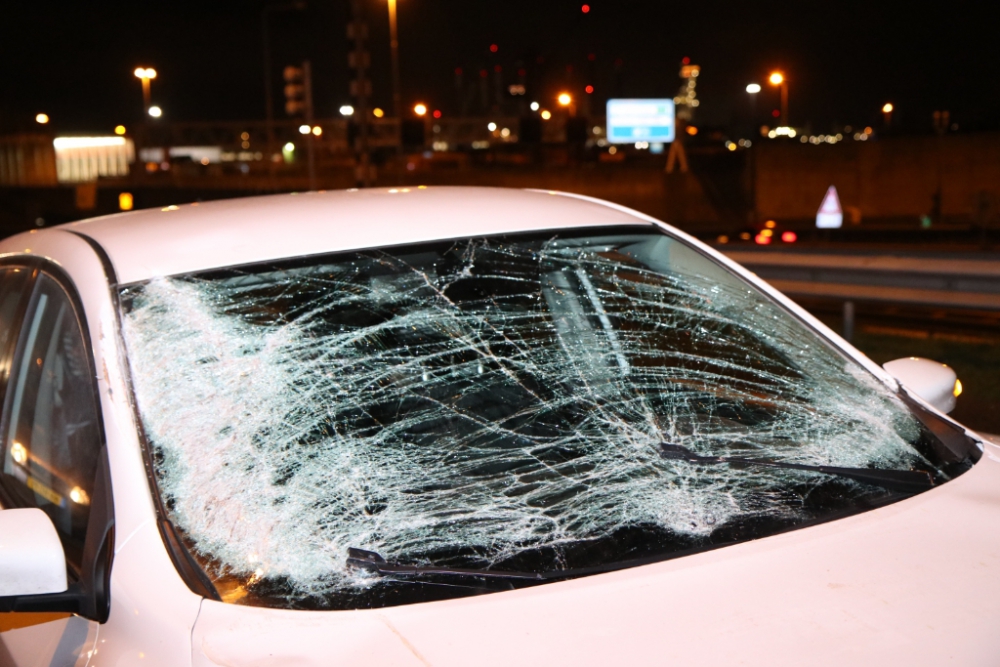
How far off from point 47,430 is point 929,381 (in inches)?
84.6

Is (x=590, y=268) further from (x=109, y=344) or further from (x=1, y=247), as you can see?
(x=1, y=247)

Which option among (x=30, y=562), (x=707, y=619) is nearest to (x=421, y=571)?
(x=707, y=619)

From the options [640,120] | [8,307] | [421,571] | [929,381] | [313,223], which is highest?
[640,120]

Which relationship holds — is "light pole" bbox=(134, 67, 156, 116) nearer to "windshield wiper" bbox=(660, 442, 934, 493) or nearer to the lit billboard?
the lit billboard

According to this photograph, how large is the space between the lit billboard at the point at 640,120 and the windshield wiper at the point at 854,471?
43.3m

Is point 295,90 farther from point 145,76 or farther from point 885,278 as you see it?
point 145,76

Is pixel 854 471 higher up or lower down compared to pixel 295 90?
lower down

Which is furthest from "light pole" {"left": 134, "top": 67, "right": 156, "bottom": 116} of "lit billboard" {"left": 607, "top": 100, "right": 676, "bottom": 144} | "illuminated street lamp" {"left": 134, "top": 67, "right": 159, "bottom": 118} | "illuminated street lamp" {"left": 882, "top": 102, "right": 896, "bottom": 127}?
"illuminated street lamp" {"left": 882, "top": 102, "right": 896, "bottom": 127}

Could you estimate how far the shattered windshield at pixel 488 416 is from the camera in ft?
5.67

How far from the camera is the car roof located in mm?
2102

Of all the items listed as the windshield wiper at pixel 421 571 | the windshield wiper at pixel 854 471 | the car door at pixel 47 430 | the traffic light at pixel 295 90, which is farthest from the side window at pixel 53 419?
the traffic light at pixel 295 90

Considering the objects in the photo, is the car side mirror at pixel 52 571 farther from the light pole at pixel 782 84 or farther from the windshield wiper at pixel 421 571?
the light pole at pixel 782 84

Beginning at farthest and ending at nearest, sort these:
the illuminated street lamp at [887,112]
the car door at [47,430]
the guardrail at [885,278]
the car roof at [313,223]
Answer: the illuminated street lamp at [887,112] → the guardrail at [885,278] → the car roof at [313,223] → the car door at [47,430]

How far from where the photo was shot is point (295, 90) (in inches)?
791
